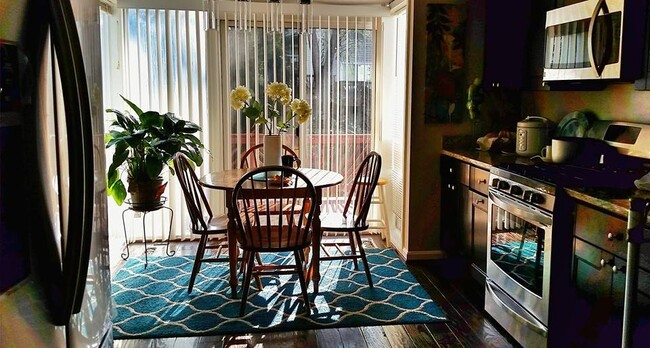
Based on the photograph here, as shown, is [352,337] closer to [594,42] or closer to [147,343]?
[147,343]

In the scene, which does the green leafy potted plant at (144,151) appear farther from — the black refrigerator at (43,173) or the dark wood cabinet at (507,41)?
the black refrigerator at (43,173)

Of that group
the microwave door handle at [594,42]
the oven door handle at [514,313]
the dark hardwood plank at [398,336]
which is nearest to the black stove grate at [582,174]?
the microwave door handle at [594,42]

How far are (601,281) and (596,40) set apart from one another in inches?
50.9

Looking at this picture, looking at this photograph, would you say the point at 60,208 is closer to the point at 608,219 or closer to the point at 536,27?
the point at 608,219

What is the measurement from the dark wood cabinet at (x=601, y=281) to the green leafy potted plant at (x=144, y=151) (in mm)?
2675

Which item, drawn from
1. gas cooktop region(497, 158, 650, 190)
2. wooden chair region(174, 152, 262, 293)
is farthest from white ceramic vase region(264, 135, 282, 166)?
gas cooktop region(497, 158, 650, 190)

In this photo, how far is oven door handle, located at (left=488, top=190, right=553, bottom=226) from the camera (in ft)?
8.32

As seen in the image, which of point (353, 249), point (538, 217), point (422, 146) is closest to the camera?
point (538, 217)

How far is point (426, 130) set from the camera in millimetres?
4152

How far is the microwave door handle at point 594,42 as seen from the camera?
2.66 metres

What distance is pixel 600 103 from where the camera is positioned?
125 inches

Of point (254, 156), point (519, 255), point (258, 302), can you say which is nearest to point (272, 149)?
point (254, 156)

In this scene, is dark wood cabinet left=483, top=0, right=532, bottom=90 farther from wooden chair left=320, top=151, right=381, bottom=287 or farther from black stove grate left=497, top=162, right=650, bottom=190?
wooden chair left=320, top=151, right=381, bottom=287

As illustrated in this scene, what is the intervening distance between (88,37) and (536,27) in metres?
3.02
